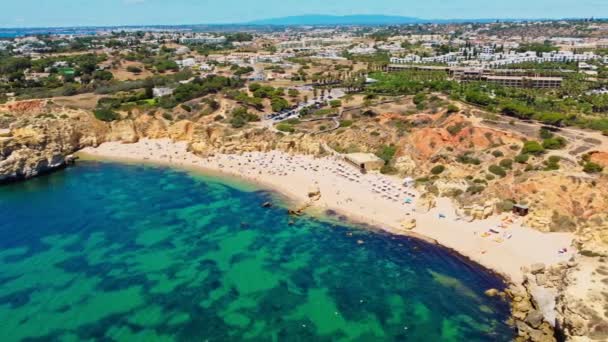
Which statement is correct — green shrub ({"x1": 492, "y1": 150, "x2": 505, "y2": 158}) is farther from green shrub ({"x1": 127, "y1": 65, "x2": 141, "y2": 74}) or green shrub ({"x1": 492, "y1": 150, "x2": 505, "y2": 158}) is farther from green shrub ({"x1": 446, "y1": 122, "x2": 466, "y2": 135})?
green shrub ({"x1": 127, "y1": 65, "x2": 141, "y2": 74})

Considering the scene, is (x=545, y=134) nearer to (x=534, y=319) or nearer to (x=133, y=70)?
(x=534, y=319)

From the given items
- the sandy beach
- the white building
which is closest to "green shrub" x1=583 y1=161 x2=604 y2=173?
the sandy beach

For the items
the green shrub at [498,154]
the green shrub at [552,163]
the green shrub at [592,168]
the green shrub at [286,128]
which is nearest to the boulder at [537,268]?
the green shrub at [552,163]

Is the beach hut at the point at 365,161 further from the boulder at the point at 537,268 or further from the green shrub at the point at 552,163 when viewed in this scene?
the boulder at the point at 537,268

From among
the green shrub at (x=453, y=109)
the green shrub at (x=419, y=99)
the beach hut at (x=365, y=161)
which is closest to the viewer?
the beach hut at (x=365, y=161)

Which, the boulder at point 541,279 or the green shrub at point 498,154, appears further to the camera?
the green shrub at point 498,154

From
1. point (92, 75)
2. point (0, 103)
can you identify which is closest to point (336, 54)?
point (92, 75)

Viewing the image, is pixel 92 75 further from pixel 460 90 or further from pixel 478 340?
pixel 478 340
